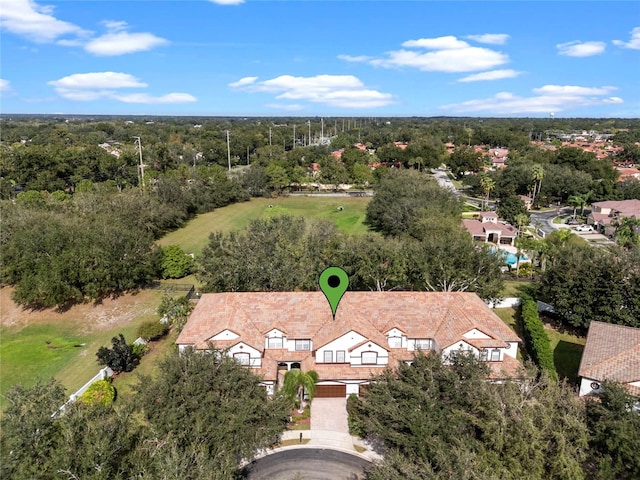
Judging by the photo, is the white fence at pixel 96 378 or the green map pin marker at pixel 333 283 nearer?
the green map pin marker at pixel 333 283

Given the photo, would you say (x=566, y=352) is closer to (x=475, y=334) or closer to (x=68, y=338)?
(x=475, y=334)

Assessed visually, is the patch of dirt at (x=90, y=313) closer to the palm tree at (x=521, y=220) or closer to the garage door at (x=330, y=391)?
the garage door at (x=330, y=391)

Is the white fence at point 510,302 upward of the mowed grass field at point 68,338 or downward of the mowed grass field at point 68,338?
upward

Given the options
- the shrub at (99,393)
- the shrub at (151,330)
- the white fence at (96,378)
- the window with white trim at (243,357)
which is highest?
the window with white trim at (243,357)

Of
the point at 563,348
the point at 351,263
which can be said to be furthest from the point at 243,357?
the point at 563,348

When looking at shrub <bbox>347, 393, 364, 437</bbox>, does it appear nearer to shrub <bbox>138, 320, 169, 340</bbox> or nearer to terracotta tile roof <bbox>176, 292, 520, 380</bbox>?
terracotta tile roof <bbox>176, 292, 520, 380</bbox>

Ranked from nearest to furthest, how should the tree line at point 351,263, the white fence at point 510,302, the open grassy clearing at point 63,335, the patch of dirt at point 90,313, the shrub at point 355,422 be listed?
1. the shrub at point 355,422
2. the open grassy clearing at point 63,335
3. the tree line at point 351,263
4. the patch of dirt at point 90,313
5. the white fence at point 510,302

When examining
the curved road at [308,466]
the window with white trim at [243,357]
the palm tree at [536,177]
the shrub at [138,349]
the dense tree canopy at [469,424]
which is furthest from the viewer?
the palm tree at [536,177]

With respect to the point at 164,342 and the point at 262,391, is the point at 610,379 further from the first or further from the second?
the point at 164,342

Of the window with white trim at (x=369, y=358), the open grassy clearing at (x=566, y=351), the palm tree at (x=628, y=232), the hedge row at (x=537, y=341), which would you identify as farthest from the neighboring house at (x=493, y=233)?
the window with white trim at (x=369, y=358)

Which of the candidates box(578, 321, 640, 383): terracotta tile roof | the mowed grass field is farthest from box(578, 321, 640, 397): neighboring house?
the mowed grass field
